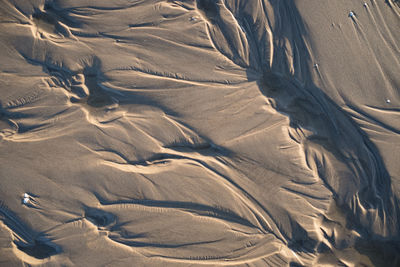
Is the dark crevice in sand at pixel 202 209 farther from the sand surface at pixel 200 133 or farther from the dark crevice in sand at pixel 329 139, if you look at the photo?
the dark crevice in sand at pixel 329 139

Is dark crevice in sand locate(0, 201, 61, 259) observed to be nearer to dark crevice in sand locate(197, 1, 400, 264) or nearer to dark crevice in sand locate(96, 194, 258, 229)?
dark crevice in sand locate(96, 194, 258, 229)

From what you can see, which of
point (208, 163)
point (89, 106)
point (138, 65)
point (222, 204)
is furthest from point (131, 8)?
point (222, 204)

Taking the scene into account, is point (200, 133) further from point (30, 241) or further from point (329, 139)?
point (30, 241)

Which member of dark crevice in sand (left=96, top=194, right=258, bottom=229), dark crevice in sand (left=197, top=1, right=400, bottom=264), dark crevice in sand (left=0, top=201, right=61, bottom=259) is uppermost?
dark crevice in sand (left=197, top=1, right=400, bottom=264)

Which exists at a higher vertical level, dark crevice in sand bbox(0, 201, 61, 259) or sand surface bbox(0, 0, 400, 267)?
sand surface bbox(0, 0, 400, 267)

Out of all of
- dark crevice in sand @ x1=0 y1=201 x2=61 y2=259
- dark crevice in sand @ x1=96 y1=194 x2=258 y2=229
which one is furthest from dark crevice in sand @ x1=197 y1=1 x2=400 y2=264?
dark crevice in sand @ x1=0 y1=201 x2=61 y2=259

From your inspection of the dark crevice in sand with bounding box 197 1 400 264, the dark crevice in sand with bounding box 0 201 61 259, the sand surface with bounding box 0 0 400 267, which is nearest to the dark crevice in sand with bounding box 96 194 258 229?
the sand surface with bounding box 0 0 400 267

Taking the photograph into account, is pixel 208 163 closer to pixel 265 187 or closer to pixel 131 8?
pixel 265 187

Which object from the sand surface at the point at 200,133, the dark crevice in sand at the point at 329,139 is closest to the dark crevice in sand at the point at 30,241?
the sand surface at the point at 200,133
